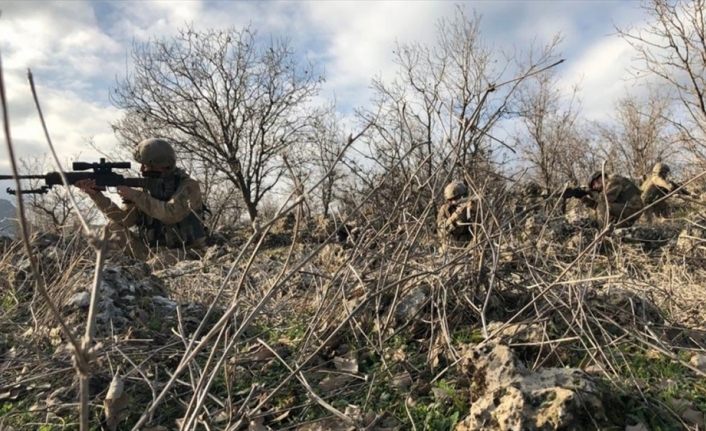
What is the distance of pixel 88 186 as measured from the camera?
640 cm

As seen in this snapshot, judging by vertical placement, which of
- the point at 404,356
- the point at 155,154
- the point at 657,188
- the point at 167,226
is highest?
the point at 155,154

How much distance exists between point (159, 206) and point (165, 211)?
0.31ft

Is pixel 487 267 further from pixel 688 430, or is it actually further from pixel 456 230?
pixel 456 230

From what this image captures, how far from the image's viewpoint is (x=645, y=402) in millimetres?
1683

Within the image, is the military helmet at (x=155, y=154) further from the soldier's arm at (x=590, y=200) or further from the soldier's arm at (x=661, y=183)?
the soldier's arm at (x=661, y=183)

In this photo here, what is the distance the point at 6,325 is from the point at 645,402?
3.43 meters

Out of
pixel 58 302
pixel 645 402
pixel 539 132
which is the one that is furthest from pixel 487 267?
pixel 539 132

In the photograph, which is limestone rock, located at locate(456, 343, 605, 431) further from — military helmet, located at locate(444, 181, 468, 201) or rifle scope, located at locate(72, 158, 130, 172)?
military helmet, located at locate(444, 181, 468, 201)

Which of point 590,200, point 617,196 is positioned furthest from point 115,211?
point 617,196

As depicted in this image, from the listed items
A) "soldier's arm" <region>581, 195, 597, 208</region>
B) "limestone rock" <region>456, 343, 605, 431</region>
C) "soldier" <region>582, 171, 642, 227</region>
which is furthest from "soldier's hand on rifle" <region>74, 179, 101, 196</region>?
"soldier's arm" <region>581, 195, 597, 208</region>

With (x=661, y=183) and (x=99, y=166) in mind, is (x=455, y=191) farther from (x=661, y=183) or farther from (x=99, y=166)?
(x=661, y=183)

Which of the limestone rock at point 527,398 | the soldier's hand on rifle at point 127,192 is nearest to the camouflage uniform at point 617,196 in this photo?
the soldier's hand on rifle at point 127,192

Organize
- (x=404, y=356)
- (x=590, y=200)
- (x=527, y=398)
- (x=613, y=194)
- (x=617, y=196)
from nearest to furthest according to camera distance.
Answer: (x=527, y=398)
(x=404, y=356)
(x=613, y=194)
(x=617, y=196)
(x=590, y=200)

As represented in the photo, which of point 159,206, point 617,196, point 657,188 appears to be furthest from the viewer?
point 657,188
